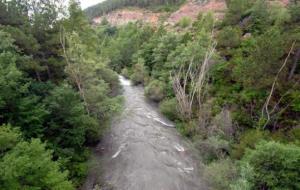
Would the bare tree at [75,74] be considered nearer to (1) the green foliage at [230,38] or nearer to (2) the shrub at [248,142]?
(2) the shrub at [248,142]

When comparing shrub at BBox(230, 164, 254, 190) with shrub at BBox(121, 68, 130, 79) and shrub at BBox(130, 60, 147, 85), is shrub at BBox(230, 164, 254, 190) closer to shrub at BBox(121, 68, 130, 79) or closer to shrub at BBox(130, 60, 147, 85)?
shrub at BBox(130, 60, 147, 85)

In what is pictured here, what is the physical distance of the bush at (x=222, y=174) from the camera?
18141 mm

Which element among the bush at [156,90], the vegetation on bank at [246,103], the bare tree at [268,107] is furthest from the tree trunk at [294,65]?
the bush at [156,90]

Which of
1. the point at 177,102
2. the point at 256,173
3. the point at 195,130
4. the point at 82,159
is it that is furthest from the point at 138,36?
the point at 256,173

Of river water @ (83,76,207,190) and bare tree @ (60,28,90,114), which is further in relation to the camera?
bare tree @ (60,28,90,114)

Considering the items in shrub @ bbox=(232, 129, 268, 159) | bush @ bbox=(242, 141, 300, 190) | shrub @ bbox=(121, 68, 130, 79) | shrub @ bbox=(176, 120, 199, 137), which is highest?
bush @ bbox=(242, 141, 300, 190)

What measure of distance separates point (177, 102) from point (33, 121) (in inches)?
657

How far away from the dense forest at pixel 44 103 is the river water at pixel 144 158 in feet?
5.43

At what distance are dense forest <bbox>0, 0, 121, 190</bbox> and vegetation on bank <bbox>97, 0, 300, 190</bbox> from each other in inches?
Answer: 343

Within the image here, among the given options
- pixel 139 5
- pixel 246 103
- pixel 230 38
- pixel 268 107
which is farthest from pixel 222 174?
pixel 139 5

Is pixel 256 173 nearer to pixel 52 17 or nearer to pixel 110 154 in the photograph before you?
pixel 110 154

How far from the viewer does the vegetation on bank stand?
608 inches

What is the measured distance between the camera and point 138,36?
195 ft

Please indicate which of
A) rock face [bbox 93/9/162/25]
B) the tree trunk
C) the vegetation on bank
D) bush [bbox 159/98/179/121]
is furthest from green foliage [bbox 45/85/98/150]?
rock face [bbox 93/9/162/25]
